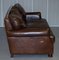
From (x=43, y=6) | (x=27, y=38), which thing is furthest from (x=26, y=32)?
(x=43, y=6)

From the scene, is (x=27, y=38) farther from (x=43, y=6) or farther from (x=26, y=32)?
(x=43, y=6)

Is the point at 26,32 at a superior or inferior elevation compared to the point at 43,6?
inferior

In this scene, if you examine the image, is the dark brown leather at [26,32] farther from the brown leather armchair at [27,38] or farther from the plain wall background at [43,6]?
the plain wall background at [43,6]


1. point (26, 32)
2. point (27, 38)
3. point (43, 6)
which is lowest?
point (27, 38)

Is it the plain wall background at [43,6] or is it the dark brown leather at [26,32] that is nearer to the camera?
the dark brown leather at [26,32]

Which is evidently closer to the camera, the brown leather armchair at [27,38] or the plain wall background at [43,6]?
the brown leather armchair at [27,38]

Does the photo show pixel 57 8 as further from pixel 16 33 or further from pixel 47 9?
pixel 16 33

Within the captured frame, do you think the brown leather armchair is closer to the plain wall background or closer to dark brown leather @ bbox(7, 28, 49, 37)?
dark brown leather @ bbox(7, 28, 49, 37)

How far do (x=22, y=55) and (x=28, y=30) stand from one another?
2.03 feet

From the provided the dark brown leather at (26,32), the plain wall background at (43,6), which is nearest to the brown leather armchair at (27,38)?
the dark brown leather at (26,32)

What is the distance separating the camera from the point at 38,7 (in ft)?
21.3

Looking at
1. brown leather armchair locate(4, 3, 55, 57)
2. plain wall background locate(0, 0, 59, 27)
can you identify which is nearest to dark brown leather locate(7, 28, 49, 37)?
brown leather armchair locate(4, 3, 55, 57)

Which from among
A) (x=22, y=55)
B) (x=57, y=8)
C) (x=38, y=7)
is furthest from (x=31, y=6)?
(x=22, y=55)

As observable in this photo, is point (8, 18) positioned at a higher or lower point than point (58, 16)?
higher
